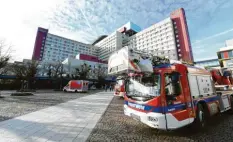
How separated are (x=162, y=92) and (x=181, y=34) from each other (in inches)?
2797

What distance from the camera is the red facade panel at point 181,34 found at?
5923 cm

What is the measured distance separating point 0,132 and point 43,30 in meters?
97.4

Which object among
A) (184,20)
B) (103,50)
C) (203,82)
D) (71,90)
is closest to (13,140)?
(203,82)

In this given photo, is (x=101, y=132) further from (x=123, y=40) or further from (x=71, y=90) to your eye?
(x=123, y=40)

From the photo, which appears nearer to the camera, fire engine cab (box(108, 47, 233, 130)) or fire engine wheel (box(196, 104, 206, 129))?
fire engine cab (box(108, 47, 233, 130))

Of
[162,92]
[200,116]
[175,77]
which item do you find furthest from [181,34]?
[162,92]

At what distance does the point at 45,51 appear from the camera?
82.8 meters

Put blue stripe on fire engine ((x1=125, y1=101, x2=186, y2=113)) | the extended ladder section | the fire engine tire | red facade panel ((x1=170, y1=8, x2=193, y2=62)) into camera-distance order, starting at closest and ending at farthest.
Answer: blue stripe on fire engine ((x1=125, y1=101, x2=186, y2=113))
the extended ladder section
the fire engine tire
red facade panel ((x1=170, y1=8, x2=193, y2=62))

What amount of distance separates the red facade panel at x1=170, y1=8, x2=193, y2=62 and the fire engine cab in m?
62.1

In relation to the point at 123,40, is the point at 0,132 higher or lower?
lower

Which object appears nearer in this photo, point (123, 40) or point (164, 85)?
point (164, 85)

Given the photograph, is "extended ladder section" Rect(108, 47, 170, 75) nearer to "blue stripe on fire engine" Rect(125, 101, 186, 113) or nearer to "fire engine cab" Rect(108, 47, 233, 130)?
"fire engine cab" Rect(108, 47, 233, 130)

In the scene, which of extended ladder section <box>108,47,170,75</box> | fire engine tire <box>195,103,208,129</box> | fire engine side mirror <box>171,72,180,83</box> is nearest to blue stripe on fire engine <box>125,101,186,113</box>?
fire engine side mirror <box>171,72,180,83</box>

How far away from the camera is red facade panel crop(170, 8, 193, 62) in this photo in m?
59.2
